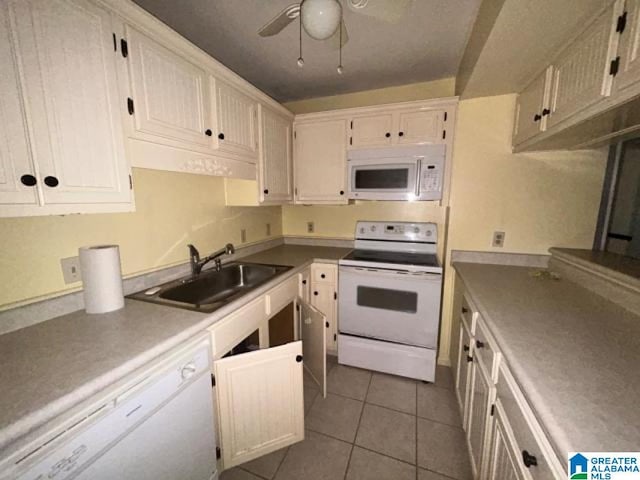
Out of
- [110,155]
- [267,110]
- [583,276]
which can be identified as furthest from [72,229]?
[583,276]

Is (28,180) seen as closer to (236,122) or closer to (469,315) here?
(236,122)

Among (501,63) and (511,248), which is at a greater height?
(501,63)

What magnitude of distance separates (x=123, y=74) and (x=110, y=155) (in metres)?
0.34

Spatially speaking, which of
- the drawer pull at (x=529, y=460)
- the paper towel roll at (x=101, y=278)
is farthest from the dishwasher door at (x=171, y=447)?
the drawer pull at (x=529, y=460)

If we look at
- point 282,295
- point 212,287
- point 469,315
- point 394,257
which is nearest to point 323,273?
point 282,295

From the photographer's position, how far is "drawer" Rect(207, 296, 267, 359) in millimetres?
1246

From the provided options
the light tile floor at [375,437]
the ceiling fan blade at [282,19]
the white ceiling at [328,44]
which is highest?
the white ceiling at [328,44]

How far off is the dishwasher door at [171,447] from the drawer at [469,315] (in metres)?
1.36

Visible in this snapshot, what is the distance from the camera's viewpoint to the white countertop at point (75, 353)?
65 cm

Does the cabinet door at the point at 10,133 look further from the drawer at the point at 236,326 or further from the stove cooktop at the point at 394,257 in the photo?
the stove cooktop at the point at 394,257

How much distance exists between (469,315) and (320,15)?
1656mm

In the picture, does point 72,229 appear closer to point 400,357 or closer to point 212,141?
point 212,141

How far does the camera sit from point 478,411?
4.16 ft

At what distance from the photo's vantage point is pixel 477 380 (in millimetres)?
1299
